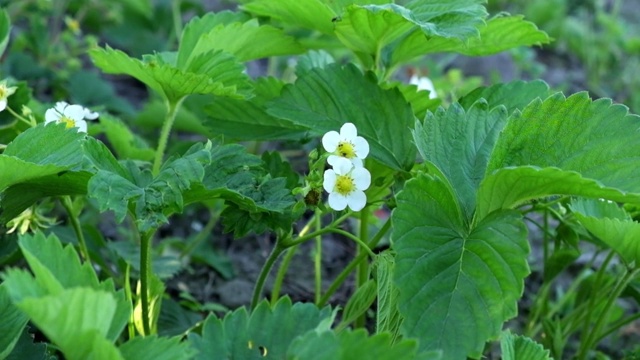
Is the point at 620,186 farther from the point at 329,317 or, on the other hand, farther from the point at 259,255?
the point at 259,255

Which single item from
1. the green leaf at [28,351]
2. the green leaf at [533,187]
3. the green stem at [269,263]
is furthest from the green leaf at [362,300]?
the green leaf at [28,351]

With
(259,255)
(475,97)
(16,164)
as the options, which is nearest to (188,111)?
(259,255)

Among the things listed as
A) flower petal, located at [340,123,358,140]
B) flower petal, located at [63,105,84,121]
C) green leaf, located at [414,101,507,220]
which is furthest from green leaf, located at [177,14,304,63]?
green leaf, located at [414,101,507,220]

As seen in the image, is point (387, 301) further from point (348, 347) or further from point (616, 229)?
point (616, 229)

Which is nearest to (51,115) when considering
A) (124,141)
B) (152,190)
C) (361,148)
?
(152,190)

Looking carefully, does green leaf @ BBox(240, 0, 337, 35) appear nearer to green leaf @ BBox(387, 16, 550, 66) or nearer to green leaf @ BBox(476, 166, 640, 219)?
green leaf @ BBox(387, 16, 550, 66)

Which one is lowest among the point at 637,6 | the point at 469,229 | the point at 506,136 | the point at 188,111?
the point at 637,6
